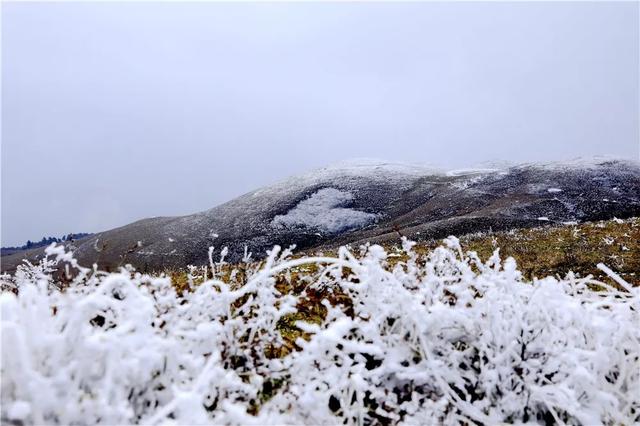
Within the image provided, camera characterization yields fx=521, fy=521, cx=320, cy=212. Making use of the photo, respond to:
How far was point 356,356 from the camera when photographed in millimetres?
3432

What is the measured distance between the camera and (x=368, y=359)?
12.5 ft

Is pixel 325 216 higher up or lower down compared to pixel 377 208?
lower down

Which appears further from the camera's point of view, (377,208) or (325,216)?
(377,208)

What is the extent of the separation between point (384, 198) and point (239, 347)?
7093 cm

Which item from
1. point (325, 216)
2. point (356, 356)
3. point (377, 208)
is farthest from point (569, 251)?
point (377, 208)

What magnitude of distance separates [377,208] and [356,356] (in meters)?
67.5

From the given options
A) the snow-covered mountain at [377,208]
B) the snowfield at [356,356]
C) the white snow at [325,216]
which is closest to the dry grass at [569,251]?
the snowfield at [356,356]

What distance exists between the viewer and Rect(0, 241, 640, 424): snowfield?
2.65 meters

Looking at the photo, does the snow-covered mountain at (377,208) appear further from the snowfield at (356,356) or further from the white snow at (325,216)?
the snowfield at (356,356)

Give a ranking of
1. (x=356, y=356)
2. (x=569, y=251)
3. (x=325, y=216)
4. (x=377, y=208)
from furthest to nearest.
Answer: (x=377, y=208) < (x=325, y=216) < (x=569, y=251) < (x=356, y=356)

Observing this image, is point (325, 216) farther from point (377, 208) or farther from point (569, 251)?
point (569, 251)

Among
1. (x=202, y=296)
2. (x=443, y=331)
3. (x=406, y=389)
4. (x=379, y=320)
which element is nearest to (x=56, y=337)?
(x=202, y=296)

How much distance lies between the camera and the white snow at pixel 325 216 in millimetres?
66113

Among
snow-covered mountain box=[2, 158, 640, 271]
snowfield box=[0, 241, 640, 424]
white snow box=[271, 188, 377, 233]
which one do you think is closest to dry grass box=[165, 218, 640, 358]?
→ snowfield box=[0, 241, 640, 424]
